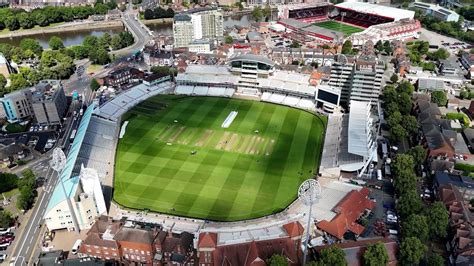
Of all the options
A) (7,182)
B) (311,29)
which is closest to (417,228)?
(7,182)

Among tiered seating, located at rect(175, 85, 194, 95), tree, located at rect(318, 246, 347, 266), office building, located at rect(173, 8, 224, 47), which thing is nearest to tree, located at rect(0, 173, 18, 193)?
tiered seating, located at rect(175, 85, 194, 95)

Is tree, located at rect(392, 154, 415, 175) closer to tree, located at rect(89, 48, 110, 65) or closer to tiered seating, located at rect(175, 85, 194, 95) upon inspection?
tiered seating, located at rect(175, 85, 194, 95)

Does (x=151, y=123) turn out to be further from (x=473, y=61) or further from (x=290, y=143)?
(x=473, y=61)

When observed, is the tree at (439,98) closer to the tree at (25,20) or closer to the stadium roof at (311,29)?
the stadium roof at (311,29)

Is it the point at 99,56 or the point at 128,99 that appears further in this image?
the point at 99,56

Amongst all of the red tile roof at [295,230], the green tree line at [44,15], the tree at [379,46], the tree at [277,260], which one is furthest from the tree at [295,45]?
the tree at [277,260]

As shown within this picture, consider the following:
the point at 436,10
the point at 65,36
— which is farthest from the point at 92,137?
the point at 436,10

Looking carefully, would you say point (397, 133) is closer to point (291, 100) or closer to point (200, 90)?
point (291, 100)
